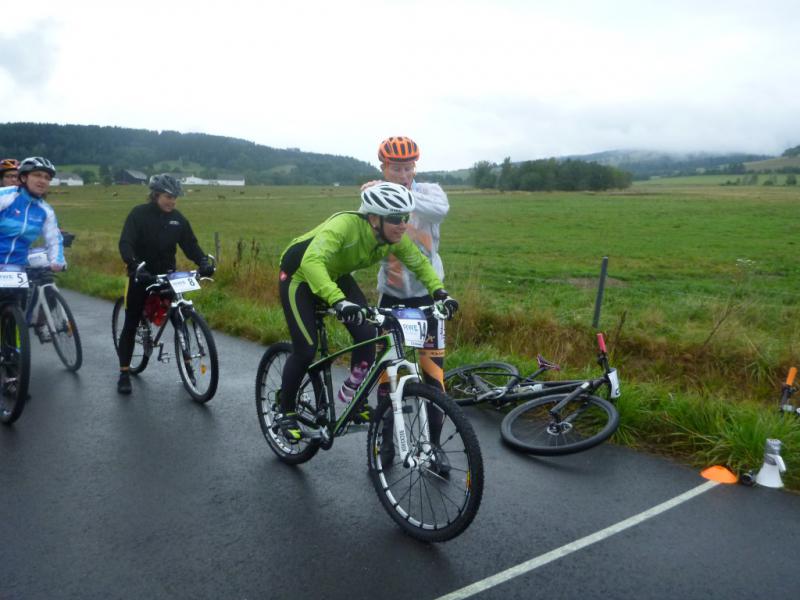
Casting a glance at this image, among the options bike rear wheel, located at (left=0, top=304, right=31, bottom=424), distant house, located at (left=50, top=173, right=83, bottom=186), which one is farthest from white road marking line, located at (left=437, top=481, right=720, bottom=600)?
distant house, located at (left=50, top=173, right=83, bottom=186)

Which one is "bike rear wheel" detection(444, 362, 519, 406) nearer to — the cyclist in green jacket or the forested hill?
the cyclist in green jacket

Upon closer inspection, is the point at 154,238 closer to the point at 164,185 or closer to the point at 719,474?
the point at 164,185

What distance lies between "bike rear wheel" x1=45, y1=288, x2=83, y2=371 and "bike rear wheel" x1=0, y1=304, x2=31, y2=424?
41.7 inches

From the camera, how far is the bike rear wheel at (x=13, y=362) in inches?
211

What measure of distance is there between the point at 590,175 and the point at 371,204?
3538 inches

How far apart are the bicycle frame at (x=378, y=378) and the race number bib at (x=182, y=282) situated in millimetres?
2141

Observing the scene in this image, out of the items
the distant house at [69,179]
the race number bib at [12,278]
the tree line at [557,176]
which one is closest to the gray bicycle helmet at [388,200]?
the race number bib at [12,278]

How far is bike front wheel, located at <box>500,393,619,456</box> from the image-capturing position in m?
4.79

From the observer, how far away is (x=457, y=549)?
3.52 metres

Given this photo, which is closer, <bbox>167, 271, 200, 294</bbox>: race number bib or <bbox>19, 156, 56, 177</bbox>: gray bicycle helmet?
<bbox>167, 271, 200, 294</bbox>: race number bib

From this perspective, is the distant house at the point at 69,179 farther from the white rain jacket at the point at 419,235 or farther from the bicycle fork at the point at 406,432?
the bicycle fork at the point at 406,432

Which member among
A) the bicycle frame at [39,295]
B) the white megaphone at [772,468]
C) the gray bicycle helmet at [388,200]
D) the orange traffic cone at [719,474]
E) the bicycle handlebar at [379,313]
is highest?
the gray bicycle helmet at [388,200]

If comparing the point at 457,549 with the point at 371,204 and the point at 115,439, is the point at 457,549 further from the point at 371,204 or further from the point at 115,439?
the point at 115,439

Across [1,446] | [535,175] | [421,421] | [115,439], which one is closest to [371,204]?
[421,421]
